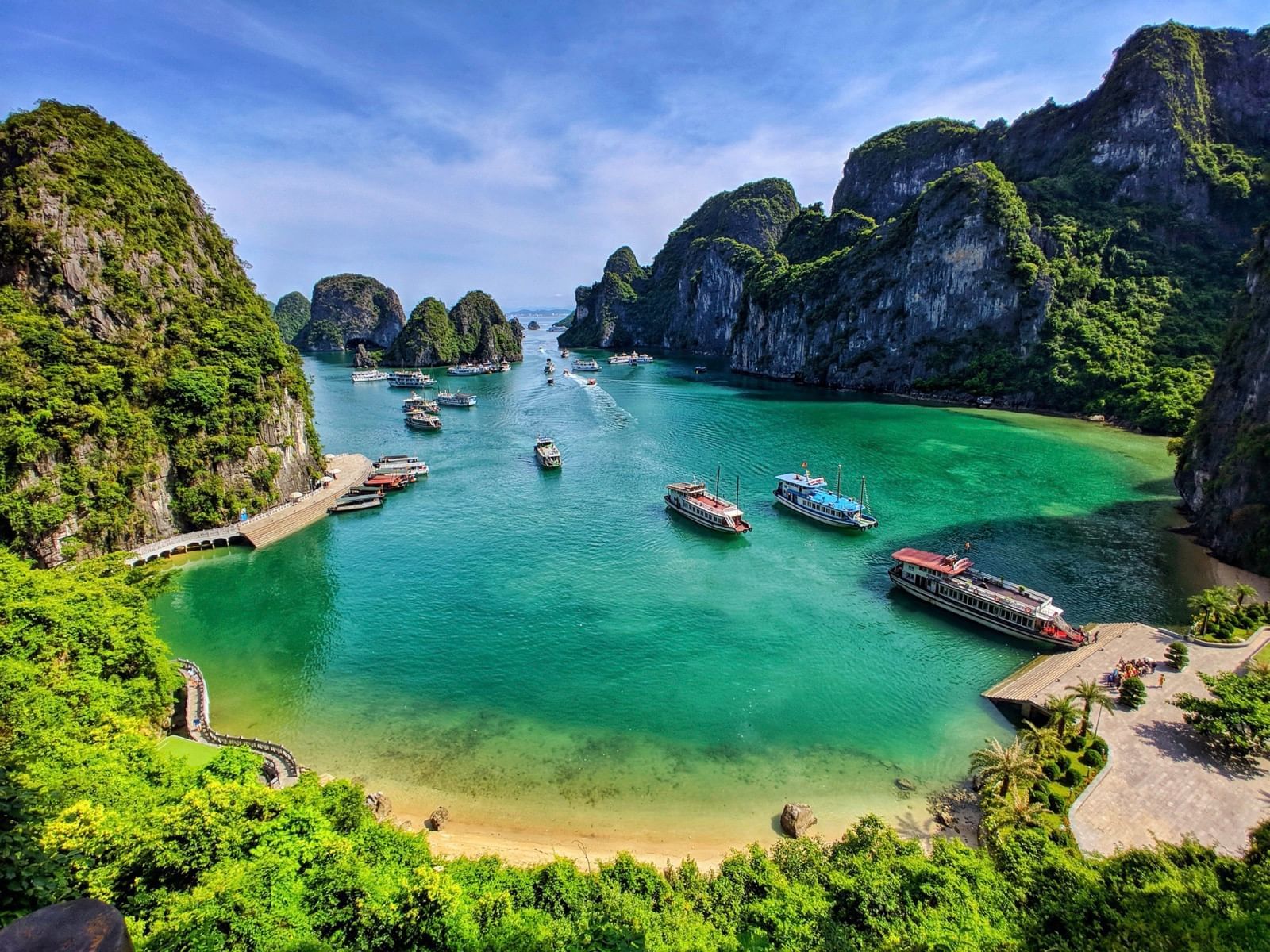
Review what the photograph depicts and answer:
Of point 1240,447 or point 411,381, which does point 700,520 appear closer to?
point 1240,447

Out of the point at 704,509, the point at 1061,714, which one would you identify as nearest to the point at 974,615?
the point at 1061,714

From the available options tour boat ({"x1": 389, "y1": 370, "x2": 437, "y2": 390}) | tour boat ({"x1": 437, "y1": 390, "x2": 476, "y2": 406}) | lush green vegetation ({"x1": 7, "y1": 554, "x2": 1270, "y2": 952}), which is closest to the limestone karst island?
lush green vegetation ({"x1": 7, "y1": 554, "x2": 1270, "y2": 952})

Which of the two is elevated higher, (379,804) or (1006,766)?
(1006,766)

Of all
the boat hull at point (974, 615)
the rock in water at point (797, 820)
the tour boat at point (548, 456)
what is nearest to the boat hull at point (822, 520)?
the boat hull at point (974, 615)

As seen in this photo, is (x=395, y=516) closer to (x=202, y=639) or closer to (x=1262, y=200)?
(x=202, y=639)

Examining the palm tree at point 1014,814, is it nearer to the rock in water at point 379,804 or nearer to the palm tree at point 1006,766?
the palm tree at point 1006,766

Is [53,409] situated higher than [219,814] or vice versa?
[53,409]

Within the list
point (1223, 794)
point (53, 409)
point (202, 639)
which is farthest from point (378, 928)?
point (53, 409)
